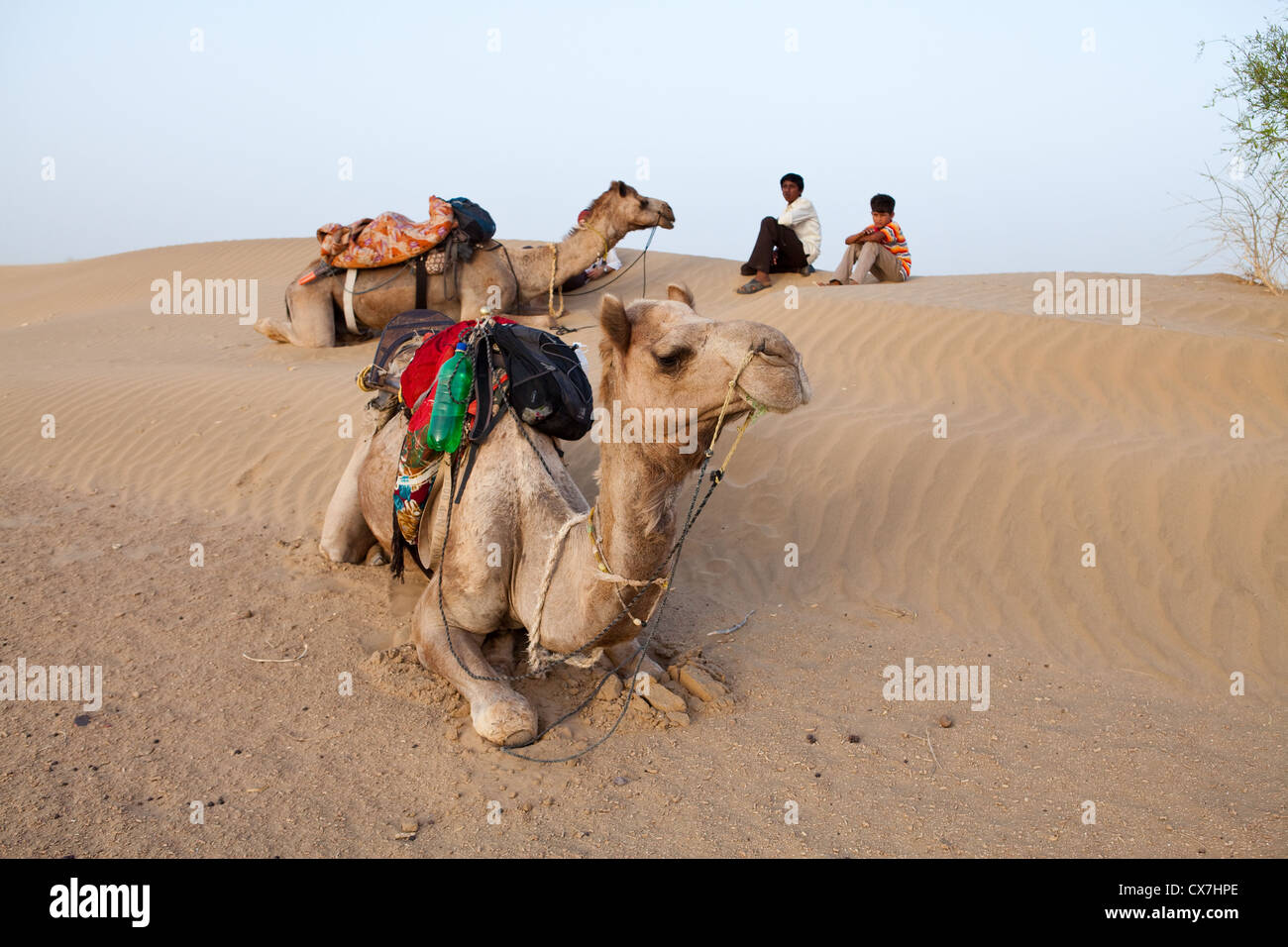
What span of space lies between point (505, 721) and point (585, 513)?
937 millimetres

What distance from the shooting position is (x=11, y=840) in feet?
10.8

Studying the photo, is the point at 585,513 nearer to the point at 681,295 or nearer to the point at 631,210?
the point at 681,295

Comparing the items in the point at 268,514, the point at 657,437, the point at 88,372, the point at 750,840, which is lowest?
the point at 750,840

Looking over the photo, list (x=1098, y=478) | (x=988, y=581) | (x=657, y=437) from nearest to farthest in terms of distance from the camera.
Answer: (x=657, y=437)
(x=988, y=581)
(x=1098, y=478)

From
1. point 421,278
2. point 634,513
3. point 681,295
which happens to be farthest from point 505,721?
point 421,278

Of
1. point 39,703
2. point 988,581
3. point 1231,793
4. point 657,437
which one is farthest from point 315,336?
point 1231,793

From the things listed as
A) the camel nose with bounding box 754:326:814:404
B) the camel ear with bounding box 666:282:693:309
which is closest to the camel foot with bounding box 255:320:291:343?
the camel ear with bounding box 666:282:693:309

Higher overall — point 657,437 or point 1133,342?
point 1133,342

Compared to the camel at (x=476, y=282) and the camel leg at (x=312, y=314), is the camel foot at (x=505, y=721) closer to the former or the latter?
the camel at (x=476, y=282)

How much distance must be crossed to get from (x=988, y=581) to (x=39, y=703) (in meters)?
5.19

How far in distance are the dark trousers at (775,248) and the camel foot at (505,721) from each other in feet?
33.2

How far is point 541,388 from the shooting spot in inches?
171

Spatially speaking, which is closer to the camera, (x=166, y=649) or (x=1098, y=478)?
(x=166, y=649)

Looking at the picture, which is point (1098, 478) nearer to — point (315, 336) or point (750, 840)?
point (750, 840)
